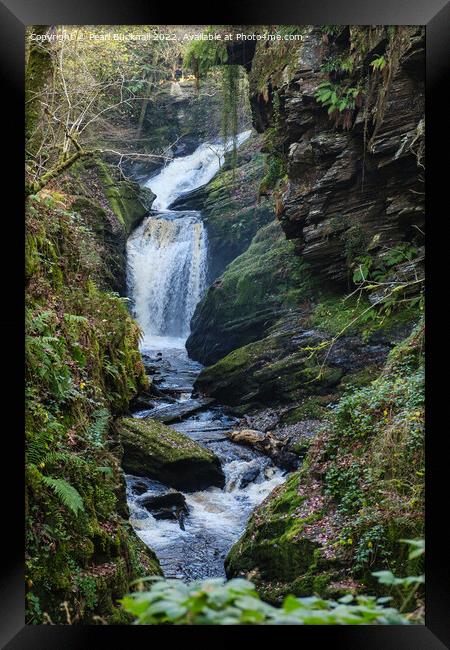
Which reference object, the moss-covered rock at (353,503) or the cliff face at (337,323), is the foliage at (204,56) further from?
the moss-covered rock at (353,503)

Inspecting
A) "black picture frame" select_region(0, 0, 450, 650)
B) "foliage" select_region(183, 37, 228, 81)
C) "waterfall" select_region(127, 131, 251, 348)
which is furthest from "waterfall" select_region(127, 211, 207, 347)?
"foliage" select_region(183, 37, 228, 81)

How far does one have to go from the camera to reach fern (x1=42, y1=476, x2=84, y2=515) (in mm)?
3873

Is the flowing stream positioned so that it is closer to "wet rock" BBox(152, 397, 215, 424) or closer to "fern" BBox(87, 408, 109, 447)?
"wet rock" BBox(152, 397, 215, 424)

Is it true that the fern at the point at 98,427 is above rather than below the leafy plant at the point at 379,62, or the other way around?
below

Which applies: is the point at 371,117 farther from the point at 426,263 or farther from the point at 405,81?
the point at 426,263

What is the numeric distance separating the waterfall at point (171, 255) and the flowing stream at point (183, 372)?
17mm

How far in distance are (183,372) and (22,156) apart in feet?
13.5

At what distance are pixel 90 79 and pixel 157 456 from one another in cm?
431

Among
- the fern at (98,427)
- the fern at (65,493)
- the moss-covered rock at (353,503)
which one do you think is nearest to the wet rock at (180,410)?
the fern at (98,427)

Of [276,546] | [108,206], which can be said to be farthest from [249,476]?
[108,206]

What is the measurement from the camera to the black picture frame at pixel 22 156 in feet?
12.8

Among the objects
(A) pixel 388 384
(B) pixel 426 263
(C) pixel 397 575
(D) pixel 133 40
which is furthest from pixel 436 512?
(D) pixel 133 40

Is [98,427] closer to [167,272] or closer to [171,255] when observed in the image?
[167,272]

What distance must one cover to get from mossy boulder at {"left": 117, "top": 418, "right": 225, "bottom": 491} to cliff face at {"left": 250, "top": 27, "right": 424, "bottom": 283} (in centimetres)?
277
